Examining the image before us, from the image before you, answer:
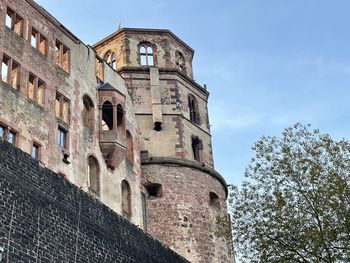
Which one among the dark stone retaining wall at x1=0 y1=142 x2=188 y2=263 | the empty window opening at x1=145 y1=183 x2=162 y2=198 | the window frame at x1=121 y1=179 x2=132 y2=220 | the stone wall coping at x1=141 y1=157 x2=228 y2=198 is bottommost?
the dark stone retaining wall at x1=0 y1=142 x2=188 y2=263

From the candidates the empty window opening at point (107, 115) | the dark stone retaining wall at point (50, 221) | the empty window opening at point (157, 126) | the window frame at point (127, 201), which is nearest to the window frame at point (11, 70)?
the empty window opening at point (107, 115)

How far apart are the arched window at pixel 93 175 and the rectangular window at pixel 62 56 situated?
4.13 meters

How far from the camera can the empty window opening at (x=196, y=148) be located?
3615 centimetres

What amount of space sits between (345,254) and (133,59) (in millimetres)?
20194

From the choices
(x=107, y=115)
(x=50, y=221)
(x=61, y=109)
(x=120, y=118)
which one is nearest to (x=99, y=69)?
(x=107, y=115)

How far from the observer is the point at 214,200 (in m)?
34.8

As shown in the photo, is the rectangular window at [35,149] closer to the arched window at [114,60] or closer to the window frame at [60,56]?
the window frame at [60,56]

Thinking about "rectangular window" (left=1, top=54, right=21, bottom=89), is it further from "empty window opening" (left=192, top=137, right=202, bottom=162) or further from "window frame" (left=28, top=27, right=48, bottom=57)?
"empty window opening" (left=192, top=137, right=202, bottom=162)

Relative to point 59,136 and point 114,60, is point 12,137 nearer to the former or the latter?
point 59,136

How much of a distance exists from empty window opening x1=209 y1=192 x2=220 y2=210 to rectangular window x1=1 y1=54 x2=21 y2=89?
12.8m

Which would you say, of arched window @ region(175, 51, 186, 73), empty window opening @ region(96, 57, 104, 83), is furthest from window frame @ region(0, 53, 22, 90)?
arched window @ region(175, 51, 186, 73)

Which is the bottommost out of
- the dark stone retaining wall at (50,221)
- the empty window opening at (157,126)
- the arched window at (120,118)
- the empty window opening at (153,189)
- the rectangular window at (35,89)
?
the dark stone retaining wall at (50,221)

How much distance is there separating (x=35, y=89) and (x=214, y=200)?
1231 centimetres

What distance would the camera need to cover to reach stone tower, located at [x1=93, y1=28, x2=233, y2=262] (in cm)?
3225
